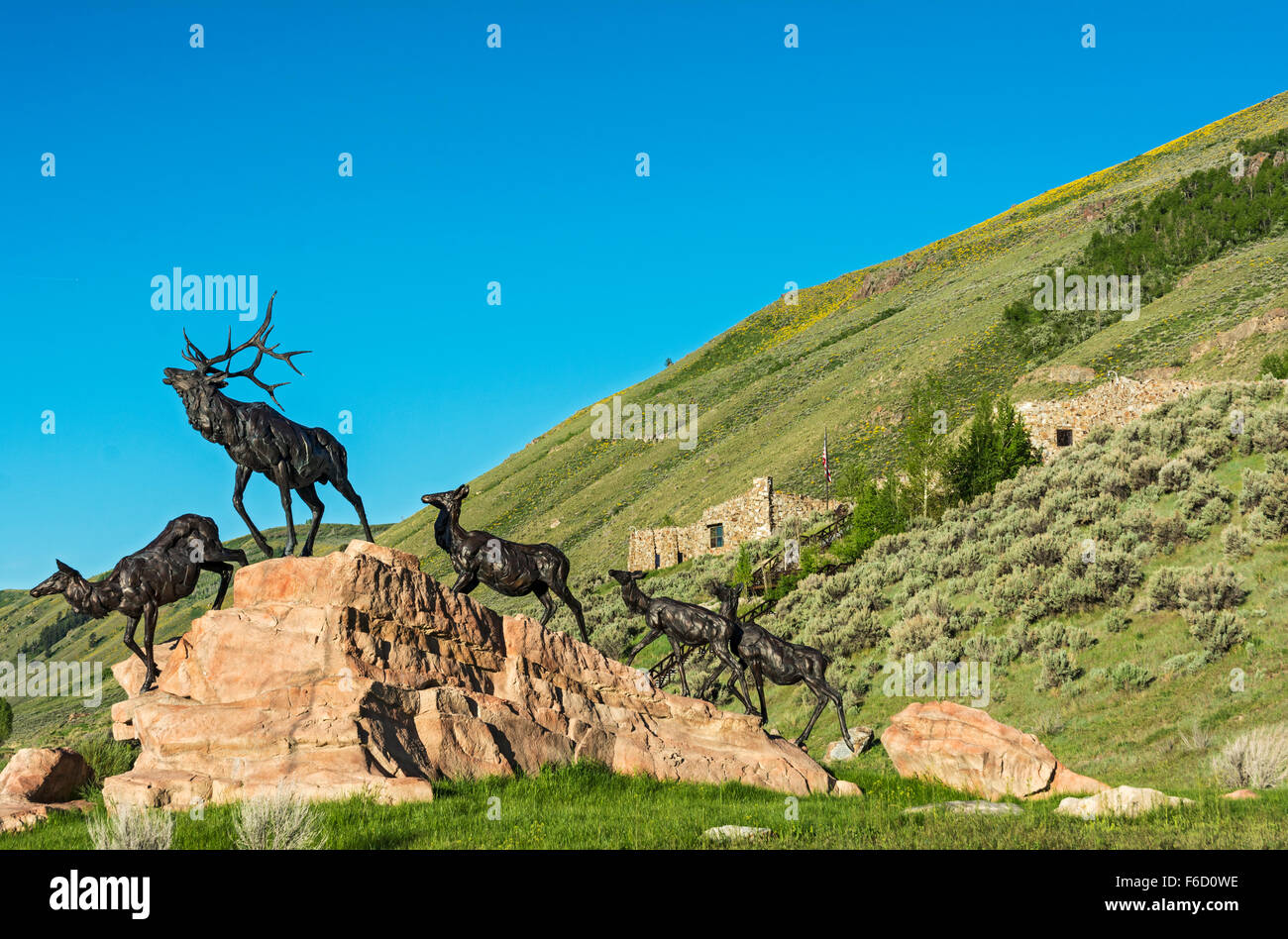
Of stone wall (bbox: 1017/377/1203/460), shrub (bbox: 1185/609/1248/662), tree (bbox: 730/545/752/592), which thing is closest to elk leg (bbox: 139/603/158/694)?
shrub (bbox: 1185/609/1248/662)

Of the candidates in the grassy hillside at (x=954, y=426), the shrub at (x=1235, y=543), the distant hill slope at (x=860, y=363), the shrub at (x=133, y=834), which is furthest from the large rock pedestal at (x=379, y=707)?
the distant hill slope at (x=860, y=363)

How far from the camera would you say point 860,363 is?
86000 millimetres

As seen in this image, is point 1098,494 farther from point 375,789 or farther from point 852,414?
point 852,414

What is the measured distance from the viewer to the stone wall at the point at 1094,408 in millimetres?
49938

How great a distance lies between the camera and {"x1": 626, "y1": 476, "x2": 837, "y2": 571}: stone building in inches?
2116

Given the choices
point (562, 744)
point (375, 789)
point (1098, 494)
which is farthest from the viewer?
point (1098, 494)

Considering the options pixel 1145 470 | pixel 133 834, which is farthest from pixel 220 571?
pixel 1145 470

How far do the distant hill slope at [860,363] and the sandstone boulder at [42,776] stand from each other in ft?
124

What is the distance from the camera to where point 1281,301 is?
52.5 meters

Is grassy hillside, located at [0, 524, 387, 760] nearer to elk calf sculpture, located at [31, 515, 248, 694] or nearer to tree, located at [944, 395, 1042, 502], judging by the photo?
tree, located at [944, 395, 1042, 502]

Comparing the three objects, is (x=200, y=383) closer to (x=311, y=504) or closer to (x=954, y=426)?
(x=311, y=504)

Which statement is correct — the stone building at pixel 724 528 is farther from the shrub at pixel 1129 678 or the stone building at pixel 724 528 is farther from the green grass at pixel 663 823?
the green grass at pixel 663 823
